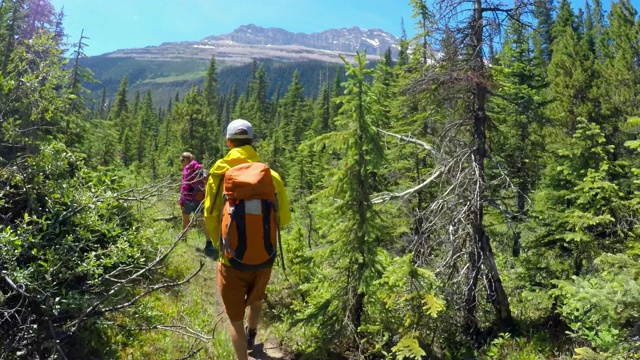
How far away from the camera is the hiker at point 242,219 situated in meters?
3.88

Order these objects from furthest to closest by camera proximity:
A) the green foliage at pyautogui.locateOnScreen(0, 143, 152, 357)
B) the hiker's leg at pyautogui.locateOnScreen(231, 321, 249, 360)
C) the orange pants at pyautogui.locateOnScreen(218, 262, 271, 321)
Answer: the hiker's leg at pyautogui.locateOnScreen(231, 321, 249, 360) < the orange pants at pyautogui.locateOnScreen(218, 262, 271, 321) < the green foliage at pyautogui.locateOnScreen(0, 143, 152, 357)

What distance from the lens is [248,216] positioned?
387cm

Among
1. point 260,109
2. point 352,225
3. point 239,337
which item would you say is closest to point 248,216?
point 239,337

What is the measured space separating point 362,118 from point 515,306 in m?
5.53

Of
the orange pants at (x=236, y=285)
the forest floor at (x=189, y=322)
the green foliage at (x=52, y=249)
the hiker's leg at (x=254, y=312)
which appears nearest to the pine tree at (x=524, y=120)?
the forest floor at (x=189, y=322)

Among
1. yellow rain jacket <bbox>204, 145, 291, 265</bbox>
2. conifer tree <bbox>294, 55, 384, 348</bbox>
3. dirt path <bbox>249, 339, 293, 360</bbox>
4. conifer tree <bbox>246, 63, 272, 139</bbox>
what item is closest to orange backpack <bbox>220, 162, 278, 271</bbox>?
yellow rain jacket <bbox>204, 145, 291, 265</bbox>

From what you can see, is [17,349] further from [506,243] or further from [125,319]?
[506,243]

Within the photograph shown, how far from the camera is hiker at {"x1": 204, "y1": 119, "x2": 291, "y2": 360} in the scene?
3.88 metres

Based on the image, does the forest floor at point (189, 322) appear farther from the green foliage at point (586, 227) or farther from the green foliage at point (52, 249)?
the green foliage at point (586, 227)

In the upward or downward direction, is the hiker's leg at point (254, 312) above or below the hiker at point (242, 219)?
below

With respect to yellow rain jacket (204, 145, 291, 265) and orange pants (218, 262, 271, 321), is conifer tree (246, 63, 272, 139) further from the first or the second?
orange pants (218, 262, 271, 321)

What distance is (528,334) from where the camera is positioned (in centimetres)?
739

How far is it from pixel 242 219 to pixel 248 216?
6cm

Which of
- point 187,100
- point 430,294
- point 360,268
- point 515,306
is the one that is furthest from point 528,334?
point 187,100
